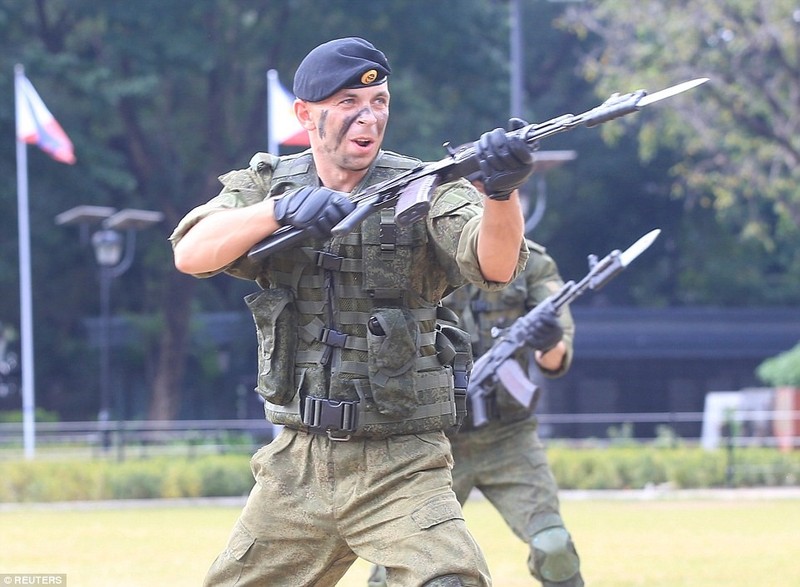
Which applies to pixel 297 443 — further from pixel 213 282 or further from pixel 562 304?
pixel 213 282

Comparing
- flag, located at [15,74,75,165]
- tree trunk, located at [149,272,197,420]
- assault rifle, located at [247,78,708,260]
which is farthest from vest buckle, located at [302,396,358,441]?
tree trunk, located at [149,272,197,420]

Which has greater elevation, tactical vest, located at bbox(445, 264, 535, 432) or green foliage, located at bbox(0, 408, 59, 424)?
tactical vest, located at bbox(445, 264, 535, 432)

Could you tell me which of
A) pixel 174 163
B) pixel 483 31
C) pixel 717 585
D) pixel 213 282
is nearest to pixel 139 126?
pixel 174 163

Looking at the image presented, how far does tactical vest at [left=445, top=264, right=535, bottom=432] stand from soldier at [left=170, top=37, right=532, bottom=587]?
3.03 metres

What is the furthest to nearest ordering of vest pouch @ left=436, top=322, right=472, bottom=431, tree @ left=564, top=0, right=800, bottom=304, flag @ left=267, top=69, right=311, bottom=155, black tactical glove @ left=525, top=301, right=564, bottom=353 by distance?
tree @ left=564, top=0, right=800, bottom=304
flag @ left=267, top=69, right=311, bottom=155
black tactical glove @ left=525, top=301, right=564, bottom=353
vest pouch @ left=436, top=322, right=472, bottom=431

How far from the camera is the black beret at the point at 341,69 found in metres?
4.95

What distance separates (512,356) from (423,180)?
377 centimetres

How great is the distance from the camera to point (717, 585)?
9.84 metres

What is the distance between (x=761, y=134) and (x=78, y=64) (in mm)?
14195

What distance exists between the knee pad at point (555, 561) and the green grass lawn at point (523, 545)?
8.44ft

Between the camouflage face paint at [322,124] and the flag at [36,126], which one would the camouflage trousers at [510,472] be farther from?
the flag at [36,126]

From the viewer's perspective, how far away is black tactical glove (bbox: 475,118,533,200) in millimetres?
4387

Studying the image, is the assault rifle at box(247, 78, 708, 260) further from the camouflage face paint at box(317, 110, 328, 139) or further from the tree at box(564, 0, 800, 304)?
the tree at box(564, 0, 800, 304)

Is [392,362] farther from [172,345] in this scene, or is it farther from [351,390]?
[172,345]
